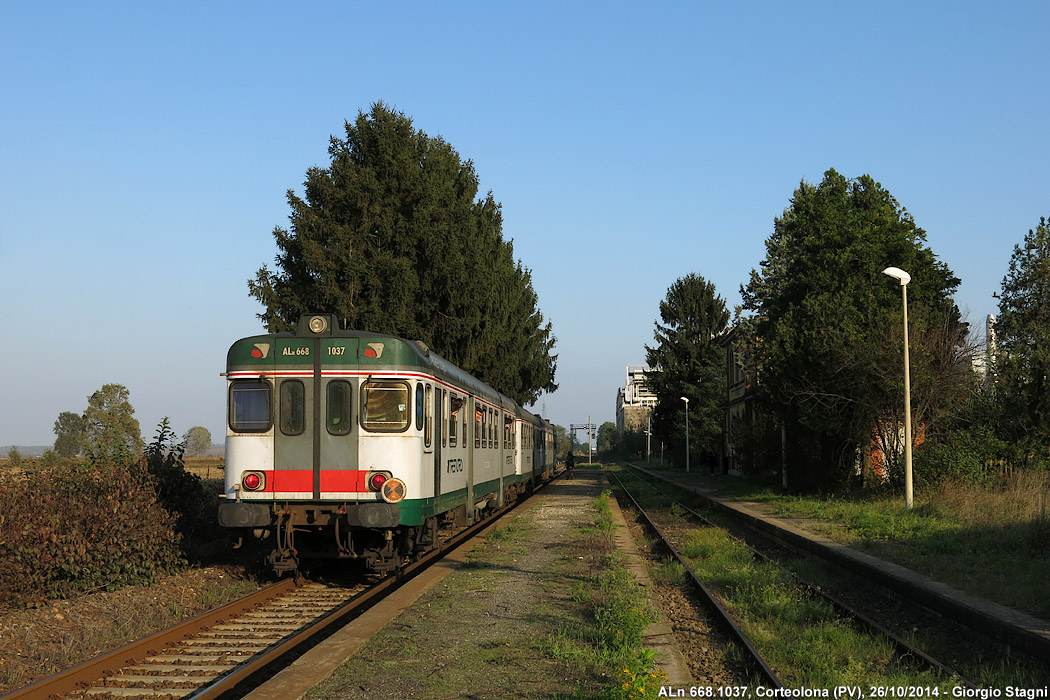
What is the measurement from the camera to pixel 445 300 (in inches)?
1030


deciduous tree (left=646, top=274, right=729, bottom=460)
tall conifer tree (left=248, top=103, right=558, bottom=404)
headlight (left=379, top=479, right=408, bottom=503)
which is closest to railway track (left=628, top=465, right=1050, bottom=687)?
headlight (left=379, top=479, right=408, bottom=503)

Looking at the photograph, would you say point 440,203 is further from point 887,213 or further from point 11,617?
point 11,617

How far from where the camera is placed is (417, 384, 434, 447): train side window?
479 inches

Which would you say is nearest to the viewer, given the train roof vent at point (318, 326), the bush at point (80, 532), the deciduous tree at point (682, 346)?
the bush at point (80, 532)

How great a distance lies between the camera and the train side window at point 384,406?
11.7 meters

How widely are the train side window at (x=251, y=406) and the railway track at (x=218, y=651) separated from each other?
2071mm

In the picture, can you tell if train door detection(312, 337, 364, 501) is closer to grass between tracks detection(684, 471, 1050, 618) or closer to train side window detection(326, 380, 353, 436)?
train side window detection(326, 380, 353, 436)

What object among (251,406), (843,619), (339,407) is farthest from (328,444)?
(843,619)

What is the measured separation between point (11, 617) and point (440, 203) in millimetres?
18512

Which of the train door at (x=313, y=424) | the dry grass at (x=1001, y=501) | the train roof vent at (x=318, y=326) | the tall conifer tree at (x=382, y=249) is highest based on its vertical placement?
the tall conifer tree at (x=382, y=249)

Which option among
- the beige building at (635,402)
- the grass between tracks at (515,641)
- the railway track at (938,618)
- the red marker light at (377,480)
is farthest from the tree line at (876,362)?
the beige building at (635,402)

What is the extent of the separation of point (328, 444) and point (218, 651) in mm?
3750

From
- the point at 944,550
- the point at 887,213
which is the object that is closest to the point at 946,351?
the point at 887,213

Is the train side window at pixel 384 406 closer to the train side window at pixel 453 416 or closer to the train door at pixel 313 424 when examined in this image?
the train door at pixel 313 424
